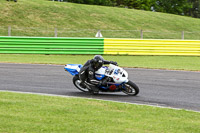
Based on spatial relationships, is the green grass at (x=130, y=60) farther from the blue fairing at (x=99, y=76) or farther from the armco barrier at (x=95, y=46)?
the blue fairing at (x=99, y=76)

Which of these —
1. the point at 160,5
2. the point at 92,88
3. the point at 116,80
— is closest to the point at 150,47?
the point at 92,88

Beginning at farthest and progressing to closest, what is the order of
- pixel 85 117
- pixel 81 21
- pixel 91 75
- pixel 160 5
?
pixel 160 5, pixel 81 21, pixel 91 75, pixel 85 117

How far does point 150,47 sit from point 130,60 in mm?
3638

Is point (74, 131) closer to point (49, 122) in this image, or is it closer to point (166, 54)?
point (49, 122)

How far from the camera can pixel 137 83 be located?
12.7 m

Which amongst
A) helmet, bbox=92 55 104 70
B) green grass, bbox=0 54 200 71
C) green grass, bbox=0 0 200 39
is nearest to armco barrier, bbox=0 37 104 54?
green grass, bbox=0 54 200 71

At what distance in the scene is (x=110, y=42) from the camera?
23.6 m

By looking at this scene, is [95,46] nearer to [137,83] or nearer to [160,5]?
[137,83]

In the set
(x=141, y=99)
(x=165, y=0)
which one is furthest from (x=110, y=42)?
(x=165, y=0)

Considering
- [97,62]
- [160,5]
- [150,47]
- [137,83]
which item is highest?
[160,5]

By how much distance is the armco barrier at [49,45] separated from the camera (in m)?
22.8

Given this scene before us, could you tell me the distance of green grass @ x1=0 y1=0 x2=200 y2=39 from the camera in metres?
38.0

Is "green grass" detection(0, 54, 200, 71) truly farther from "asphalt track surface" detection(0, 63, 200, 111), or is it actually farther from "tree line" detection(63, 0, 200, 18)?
"tree line" detection(63, 0, 200, 18)

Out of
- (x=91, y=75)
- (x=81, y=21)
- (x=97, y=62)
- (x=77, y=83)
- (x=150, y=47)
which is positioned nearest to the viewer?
(x=97, y=62)
